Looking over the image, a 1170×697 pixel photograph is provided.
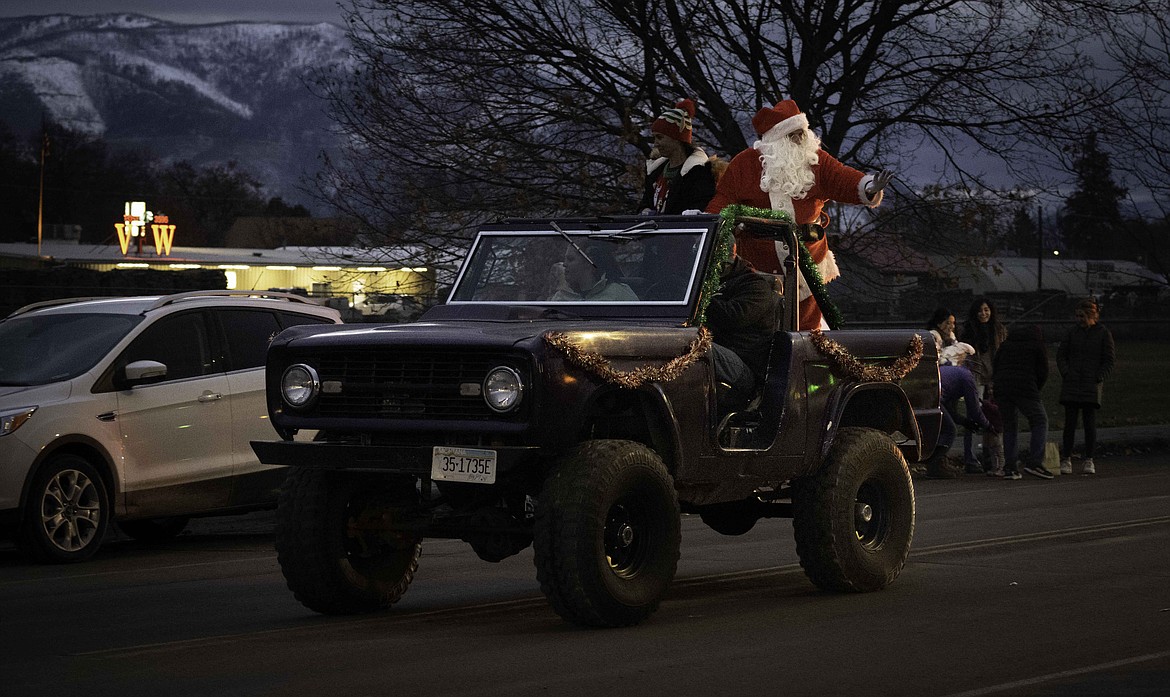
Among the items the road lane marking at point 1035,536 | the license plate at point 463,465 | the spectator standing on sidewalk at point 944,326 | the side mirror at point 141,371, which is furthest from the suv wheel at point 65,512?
the spectator standing on sidewalk at point 944,326

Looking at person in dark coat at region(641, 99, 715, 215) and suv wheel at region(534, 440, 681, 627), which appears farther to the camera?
person in dark coat at region(641, 99, 715, 215)

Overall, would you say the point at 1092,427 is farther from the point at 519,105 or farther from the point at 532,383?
the point at 532,383

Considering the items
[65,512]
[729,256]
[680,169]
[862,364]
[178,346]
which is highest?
[680,169]

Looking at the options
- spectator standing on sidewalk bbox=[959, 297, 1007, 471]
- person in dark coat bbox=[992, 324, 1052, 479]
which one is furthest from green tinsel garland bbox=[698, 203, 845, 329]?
spectator standing on sidewalk bbox=[959, 297, 1007, 471]

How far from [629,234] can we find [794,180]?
1.98 meters

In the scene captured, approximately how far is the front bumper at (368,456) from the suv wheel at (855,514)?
2.06m

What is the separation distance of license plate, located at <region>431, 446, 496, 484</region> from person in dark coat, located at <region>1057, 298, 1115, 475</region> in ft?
43.3

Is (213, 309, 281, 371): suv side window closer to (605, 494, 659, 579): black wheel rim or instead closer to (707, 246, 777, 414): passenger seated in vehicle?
(707, 246, 777, 414): passenger seated in vehicle

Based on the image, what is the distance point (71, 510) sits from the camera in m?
11.5

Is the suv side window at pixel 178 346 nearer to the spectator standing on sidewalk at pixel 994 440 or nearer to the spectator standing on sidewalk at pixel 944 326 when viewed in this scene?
the spectator standing on sidewalk at pixel 944 326

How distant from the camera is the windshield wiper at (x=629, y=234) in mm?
9336

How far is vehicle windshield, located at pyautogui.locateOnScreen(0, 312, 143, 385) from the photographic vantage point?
1191cm

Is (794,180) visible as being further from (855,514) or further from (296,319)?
(296,319)

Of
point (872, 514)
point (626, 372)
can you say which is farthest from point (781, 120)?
point (626, 372)
